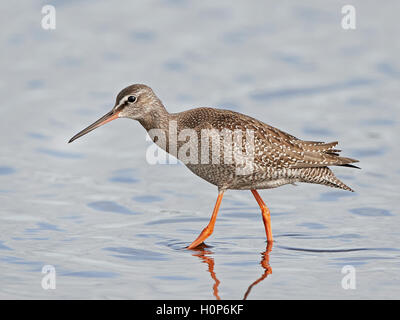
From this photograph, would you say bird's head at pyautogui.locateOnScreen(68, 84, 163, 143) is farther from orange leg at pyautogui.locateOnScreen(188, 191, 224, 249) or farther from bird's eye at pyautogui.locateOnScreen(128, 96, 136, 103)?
orange leg at pyautogui.locateOnScreen(188, 191, 224, 249)

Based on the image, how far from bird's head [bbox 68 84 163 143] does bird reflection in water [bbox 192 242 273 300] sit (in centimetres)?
208

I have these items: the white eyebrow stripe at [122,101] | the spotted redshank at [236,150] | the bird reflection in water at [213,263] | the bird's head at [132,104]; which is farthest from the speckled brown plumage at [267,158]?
the bird reflection in water at [213,263]

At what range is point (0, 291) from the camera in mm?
10508

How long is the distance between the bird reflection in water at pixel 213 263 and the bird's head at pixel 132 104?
2.08 meters

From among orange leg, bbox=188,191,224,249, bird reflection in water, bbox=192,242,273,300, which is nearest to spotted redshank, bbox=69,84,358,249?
orange leg, bbox=188,191,224,249

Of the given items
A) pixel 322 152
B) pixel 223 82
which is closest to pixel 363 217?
pixel 322 152

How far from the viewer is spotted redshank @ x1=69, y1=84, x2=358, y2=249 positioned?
488 inches

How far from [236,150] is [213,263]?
1.67 meters

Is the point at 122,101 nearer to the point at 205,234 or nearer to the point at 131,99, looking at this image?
the point at 131,99

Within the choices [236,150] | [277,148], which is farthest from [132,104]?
[277,148]

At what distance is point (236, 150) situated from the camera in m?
12.4

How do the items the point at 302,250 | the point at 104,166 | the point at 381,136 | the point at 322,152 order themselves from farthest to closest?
the point at 381,136 < the point at 104,166 < the point at 322,152 < the point at 302,250
